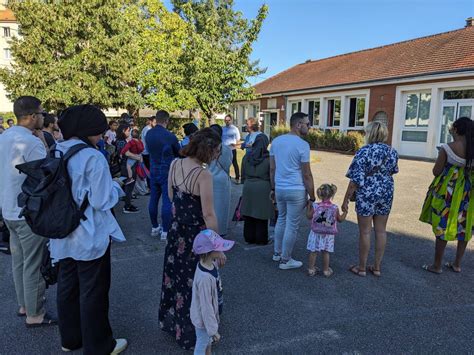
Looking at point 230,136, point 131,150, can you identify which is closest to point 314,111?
point 230,136

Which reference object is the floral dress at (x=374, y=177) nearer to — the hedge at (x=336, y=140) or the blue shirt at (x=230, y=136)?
the blue shirt at (x=230, y=136)

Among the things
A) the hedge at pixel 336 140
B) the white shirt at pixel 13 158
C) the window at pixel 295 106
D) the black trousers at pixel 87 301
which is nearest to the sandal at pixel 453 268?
the black trousers at pixel 87 301

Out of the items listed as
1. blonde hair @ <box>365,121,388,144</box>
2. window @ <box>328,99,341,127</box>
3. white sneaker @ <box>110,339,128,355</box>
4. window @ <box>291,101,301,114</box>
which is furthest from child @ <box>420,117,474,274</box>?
window @ <box>291,101,301,114</box>

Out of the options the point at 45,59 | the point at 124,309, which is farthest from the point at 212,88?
the point at 124,309

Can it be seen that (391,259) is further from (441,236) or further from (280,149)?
(280,149)

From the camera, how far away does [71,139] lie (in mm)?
2523

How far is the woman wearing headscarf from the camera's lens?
242cm

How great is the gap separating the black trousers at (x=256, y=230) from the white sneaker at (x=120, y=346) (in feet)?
9.22

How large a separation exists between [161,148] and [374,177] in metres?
3.04

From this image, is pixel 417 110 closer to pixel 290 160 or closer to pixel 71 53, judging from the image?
pixel 290 160

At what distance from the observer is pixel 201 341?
266 cm

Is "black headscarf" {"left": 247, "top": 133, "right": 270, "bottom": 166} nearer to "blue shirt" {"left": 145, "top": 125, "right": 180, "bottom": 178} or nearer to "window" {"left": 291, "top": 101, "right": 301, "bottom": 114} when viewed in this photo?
"blue shirt" {"left": 145, "top": 125, "right": 180, "bottom": 178}

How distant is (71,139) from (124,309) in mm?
1890

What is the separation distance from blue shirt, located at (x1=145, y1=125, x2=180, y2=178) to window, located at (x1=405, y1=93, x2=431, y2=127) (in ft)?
49.7
